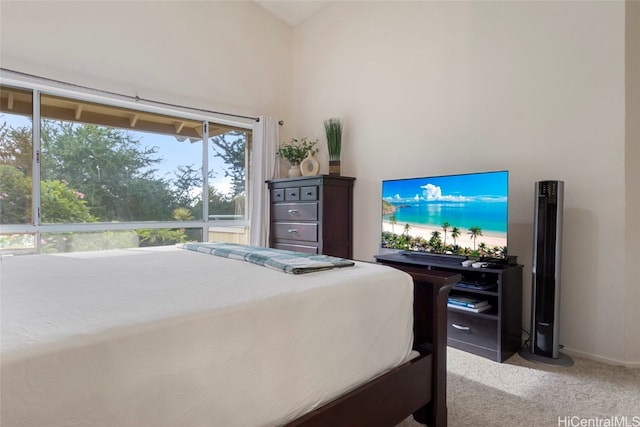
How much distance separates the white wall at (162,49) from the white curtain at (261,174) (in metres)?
0.25

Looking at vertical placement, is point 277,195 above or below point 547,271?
above

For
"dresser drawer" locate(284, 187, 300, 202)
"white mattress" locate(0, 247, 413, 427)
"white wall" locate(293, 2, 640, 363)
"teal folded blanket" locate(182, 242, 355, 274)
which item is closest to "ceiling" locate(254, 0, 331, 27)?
"white wall" locate(293, 2, 640, 363)

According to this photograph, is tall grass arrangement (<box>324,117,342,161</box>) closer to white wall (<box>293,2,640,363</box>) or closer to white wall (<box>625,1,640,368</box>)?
white wall (<box>293,2,640,363</box>)

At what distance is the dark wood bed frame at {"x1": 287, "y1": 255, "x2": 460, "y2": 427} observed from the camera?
1.16 meters

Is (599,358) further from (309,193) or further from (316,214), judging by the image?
(309,193)

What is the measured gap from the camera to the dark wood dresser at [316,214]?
143 inches

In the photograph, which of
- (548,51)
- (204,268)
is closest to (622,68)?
(548,51)

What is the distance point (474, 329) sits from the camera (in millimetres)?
2486

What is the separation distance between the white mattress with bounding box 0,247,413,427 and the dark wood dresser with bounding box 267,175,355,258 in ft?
7.04

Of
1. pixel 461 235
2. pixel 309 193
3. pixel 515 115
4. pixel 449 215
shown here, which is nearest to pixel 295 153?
pixel 309 193

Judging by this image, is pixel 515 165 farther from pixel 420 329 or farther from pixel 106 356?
pixel 106 356

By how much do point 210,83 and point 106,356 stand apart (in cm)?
368

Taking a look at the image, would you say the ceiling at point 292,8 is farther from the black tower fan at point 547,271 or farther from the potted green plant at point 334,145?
the black tower fan at point 547,271

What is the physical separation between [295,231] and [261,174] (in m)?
0.83
